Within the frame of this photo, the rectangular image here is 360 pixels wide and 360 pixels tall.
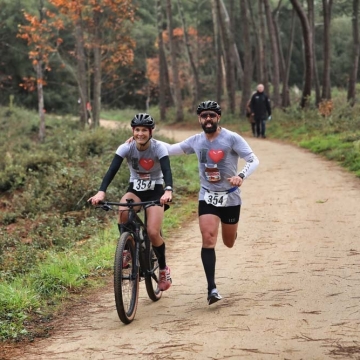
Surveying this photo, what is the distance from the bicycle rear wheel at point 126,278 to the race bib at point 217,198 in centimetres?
94

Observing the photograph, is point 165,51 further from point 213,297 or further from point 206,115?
point 213,297

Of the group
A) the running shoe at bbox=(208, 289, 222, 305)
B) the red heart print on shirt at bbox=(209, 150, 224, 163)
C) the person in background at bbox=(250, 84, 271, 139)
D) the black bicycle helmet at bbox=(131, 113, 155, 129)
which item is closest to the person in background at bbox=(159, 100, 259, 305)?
the red heart print on shirt at bbox=(209, 150, 224, 163)

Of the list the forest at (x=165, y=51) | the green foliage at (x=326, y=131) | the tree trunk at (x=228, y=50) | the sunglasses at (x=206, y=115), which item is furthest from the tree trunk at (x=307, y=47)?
the sunglasses at (x=206, y=115)

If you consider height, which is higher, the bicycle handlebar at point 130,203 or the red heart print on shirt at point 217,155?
the red heart print on shirt at point 217,155

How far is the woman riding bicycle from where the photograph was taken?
23.3 ft

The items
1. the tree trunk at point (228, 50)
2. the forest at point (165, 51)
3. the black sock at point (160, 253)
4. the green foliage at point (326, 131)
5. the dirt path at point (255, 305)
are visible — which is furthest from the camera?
the tree trunk at point (228, 50)

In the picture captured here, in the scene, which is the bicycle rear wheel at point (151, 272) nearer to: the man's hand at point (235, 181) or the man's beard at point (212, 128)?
the man's hand at point (235, 181)

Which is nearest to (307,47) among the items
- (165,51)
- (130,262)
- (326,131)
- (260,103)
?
(260,103)

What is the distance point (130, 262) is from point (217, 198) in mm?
1167

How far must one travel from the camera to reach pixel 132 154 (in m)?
7.28

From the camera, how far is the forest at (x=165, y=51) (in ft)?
87.9

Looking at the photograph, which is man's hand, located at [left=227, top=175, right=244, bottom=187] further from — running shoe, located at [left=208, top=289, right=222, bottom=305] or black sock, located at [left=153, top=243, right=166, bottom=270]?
black sock, located at [left=153, top=243, right=166, bottom=270]

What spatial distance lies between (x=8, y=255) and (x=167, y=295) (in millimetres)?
3650

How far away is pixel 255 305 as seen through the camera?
6.81m
